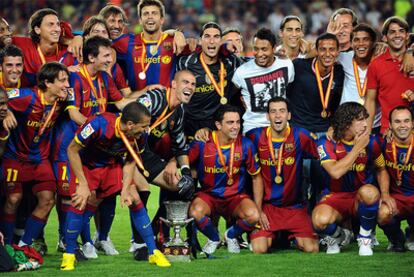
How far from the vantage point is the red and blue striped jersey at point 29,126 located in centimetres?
898

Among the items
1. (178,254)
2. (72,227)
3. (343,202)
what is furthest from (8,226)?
(343,202)

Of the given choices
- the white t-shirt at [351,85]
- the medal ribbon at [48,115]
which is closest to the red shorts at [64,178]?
the medal ribbon at [48,115]

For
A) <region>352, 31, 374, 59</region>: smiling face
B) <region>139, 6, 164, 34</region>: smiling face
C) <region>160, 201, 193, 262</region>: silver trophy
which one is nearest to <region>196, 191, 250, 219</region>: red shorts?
<region>160, 201, 193, 262</region>: silver trophy

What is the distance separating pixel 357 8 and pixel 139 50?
14.0 metres

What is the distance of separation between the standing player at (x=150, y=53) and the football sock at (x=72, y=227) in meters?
1.77

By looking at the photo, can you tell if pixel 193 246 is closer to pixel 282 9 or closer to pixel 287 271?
pixel 287 271

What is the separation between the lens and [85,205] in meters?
8.57

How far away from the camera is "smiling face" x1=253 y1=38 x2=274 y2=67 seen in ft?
32.2

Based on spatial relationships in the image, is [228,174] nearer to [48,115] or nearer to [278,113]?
[278,113]

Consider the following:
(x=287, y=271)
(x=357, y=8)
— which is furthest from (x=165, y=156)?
(x=357, y=8)

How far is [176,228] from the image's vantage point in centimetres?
889

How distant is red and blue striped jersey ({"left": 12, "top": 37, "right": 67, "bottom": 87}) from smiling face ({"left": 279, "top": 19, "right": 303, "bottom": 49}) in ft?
7.01

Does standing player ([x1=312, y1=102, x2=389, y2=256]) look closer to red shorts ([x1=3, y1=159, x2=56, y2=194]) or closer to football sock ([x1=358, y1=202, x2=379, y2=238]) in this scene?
football sock ([x1=358, y1=202, x2=379, y2=238])

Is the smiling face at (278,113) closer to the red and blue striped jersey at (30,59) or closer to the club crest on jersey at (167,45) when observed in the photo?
the club crest on jersey at (167,45)
